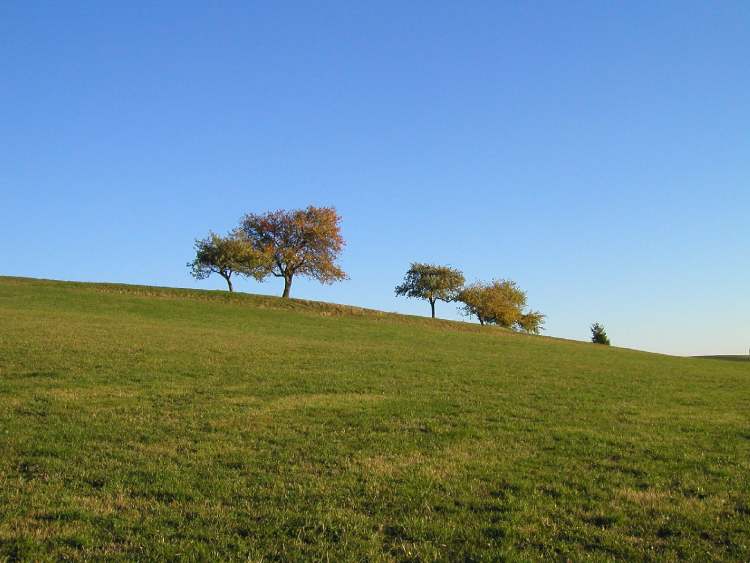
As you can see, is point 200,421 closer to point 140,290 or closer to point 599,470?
point 599,470

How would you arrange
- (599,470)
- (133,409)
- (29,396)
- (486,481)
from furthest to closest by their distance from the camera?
(29,396), (133,409), (599,470), (486,481)

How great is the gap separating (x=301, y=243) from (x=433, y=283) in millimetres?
40801

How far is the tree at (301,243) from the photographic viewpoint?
8725 cm

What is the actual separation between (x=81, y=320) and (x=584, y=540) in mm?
41689

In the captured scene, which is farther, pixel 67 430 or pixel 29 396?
pixel 29 396

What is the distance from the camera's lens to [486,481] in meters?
11.9

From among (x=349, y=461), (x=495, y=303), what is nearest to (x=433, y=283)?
(x=495, y=303)

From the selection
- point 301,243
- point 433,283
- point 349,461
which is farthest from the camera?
point 433,283

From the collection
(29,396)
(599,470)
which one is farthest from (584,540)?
(29,396)

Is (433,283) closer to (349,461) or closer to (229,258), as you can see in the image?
(229,258)

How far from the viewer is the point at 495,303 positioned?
405 feet

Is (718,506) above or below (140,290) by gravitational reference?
below

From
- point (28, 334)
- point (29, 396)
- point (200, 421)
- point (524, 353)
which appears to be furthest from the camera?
point (524, 353)

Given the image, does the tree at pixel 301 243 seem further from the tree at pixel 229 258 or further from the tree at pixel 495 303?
the tree at pixel 495 303
